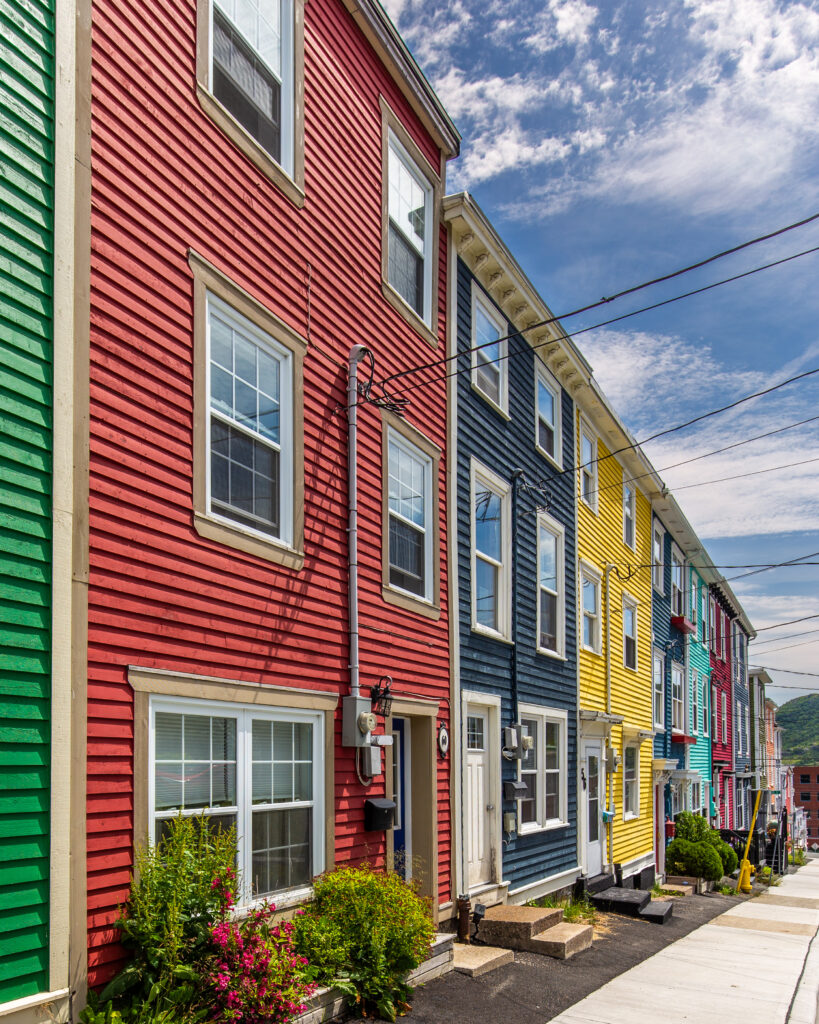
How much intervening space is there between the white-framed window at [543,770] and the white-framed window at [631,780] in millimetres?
5245

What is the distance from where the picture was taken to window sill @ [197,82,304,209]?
756 cm

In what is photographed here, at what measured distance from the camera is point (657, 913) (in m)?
15.6

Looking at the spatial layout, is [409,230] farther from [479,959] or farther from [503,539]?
[479,959]

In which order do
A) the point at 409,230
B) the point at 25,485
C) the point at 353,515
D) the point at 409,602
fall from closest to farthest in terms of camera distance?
Result: the point at 25,485
the point at 353,515
the point at 409,602
the point at 409,230

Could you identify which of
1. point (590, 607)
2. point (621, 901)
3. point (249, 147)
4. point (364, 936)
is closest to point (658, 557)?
point (590, 607)

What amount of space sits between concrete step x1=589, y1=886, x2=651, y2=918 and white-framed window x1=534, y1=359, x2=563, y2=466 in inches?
276

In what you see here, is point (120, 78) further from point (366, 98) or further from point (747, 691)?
point (747, 691)

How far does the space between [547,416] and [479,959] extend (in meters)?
9.10

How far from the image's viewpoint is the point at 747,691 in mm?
48531

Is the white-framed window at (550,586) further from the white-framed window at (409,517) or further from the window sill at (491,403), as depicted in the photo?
the white-framed window at (409,517)

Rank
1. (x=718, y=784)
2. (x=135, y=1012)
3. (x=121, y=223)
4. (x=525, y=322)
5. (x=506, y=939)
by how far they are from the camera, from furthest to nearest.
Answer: (x=718, y=784) < (x=525, y=322) < (x=506, y=939) < (x=121, y=223) < (x=135, y=1012)

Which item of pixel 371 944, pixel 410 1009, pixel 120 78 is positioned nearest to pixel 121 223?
pixel 120 78

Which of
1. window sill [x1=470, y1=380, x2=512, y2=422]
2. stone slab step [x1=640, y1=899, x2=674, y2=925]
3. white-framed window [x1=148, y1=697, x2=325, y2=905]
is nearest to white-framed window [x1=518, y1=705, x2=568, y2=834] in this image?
stone slab step [x1=640, y1=899, x2=674, y2=925]

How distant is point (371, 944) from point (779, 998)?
5022mm
